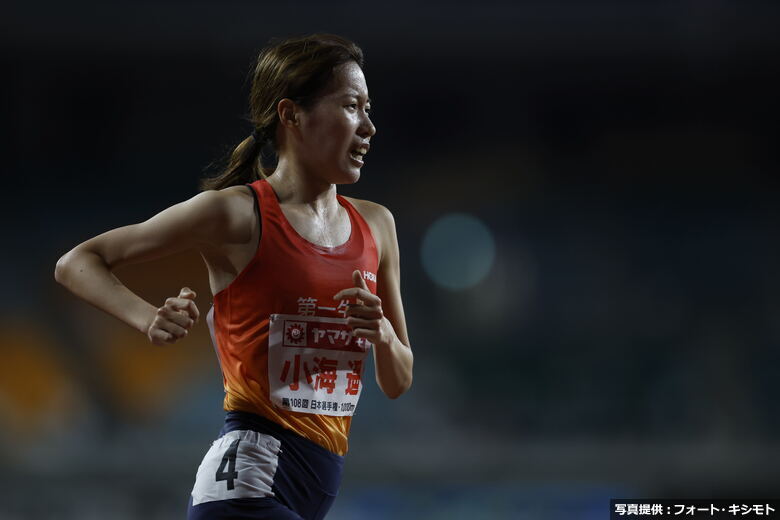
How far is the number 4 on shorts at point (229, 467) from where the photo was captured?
1513 millimetres

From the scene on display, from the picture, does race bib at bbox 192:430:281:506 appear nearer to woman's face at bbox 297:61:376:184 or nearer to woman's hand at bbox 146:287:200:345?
woman's hand at bbox 146:287:200:345

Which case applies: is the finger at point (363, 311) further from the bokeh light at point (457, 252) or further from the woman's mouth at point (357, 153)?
the bokeh light at point (457, 252)

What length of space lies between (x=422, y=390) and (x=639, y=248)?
1633 millimetres

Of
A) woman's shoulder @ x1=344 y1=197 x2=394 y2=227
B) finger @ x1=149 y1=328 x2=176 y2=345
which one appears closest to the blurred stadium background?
woman's shoulder @ x1=344 y1=197 x2=394 y2=227

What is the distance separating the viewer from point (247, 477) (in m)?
1.52

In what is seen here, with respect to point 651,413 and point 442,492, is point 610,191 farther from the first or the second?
point 442,492

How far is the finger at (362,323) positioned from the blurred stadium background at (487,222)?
345 centimetres

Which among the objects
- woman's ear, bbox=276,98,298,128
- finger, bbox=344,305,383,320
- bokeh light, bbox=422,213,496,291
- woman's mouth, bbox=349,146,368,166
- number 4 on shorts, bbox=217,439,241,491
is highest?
bokeh light, bbox=422,213,496,291

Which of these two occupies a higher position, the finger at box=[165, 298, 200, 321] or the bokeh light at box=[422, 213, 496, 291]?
the bokeh light at box=[422, 213, 496, 291]

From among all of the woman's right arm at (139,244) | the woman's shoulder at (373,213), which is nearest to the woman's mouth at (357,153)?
the woman's shoulder at (373,213)

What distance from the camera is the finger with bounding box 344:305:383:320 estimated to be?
58.8 inches

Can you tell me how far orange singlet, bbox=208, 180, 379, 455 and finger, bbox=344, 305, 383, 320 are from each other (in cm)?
13

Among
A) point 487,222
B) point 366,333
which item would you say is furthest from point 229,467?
point 487,222

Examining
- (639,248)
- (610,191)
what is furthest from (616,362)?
(610,191)
